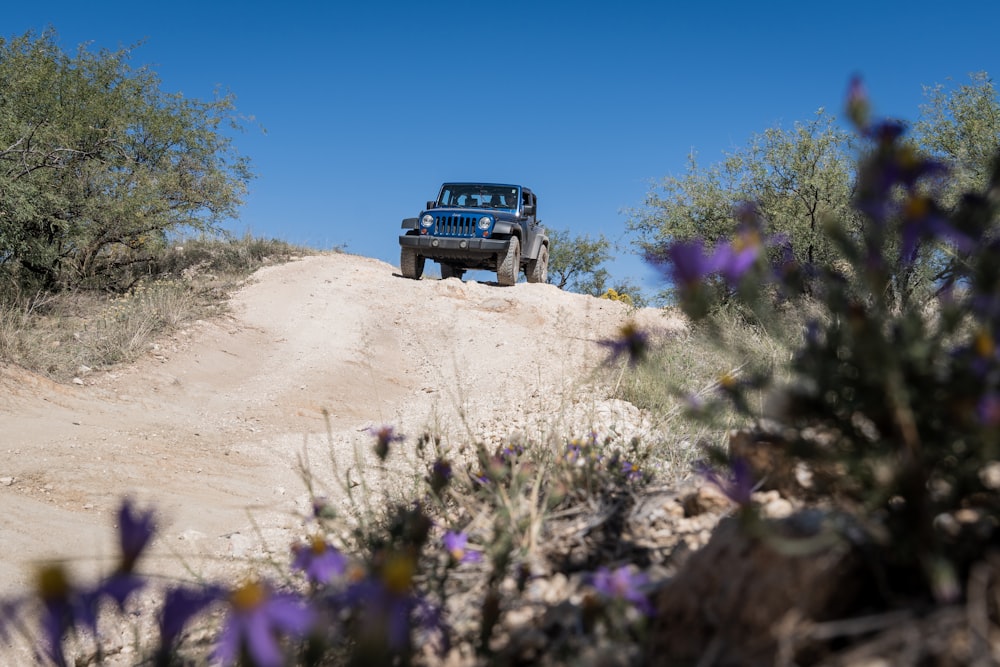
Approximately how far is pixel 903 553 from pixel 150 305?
33.7ft

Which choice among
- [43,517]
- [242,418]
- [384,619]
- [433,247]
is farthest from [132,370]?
[384,619]

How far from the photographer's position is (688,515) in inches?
87.5

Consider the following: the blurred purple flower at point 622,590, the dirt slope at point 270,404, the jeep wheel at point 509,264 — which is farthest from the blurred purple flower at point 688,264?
the jeep wheel at point 509,264

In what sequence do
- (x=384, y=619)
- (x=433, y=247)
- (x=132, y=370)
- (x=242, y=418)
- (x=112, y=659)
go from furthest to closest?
(x=433, y=247) < (x=132, y=370) < (x=242, y=418) < (x=112, y=659) < (x=384, y=619)

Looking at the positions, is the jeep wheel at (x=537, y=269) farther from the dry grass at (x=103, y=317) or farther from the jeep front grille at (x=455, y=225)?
the dry grass at (x=103, y=317)

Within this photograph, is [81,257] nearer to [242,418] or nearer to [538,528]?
A: [242,418]

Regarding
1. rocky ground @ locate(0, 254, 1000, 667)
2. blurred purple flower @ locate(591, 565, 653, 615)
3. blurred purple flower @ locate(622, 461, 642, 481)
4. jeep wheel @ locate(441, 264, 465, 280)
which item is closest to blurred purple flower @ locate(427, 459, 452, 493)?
rocky ground @ locate(0, 254, 1000, 667)

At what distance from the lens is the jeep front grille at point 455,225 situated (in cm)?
1441

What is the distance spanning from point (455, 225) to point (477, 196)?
1.10 meters

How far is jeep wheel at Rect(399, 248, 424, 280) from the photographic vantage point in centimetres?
1477

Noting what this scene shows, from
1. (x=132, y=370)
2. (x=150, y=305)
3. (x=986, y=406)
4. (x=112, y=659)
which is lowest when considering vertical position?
(x=112, y=659)

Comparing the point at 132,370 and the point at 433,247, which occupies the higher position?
the point at 433,247

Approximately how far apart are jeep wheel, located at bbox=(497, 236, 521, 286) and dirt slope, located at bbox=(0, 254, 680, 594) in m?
0.89

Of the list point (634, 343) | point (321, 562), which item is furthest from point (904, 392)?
point (321, 562)
